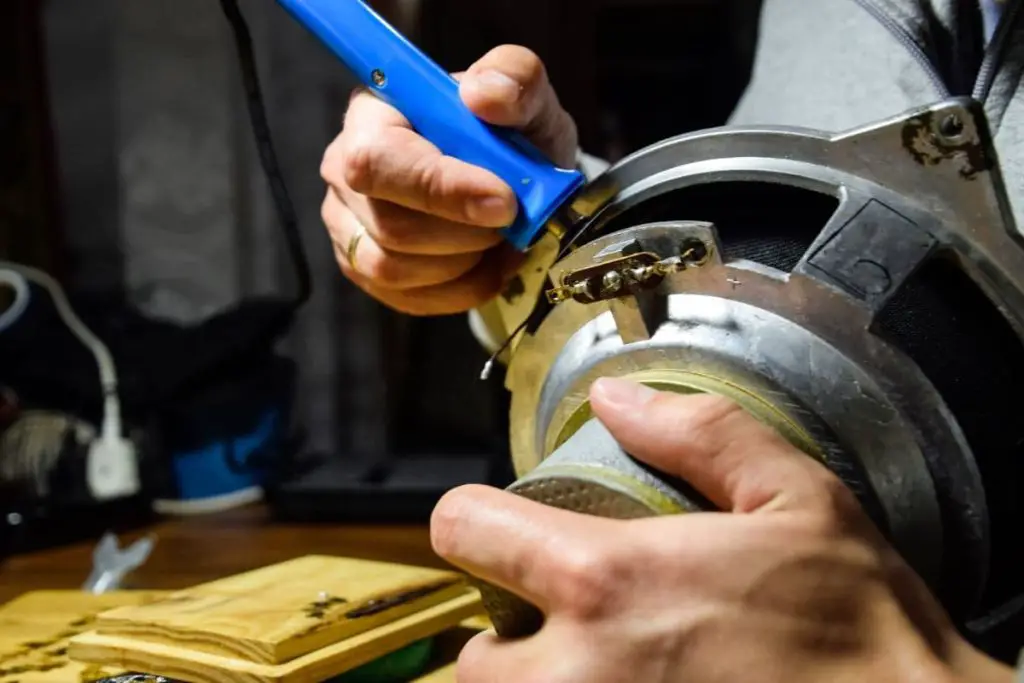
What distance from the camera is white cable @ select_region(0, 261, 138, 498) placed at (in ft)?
3.33

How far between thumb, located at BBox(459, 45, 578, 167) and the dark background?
0.77m

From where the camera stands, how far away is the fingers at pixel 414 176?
0.50m

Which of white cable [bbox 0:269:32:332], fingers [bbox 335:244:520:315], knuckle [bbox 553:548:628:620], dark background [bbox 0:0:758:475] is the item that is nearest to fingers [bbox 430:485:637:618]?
knuckle [bbox 553:548:628:620]

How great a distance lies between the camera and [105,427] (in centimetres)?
105

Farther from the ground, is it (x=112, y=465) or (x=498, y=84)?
(x=498, y=84)

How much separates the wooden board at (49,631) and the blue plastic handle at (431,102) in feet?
1.06

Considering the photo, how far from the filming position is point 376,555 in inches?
33.3

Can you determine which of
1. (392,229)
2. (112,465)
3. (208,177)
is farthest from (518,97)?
(208,177)

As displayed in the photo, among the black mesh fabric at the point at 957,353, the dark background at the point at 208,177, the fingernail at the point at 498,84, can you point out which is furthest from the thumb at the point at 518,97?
the dark background at the point at 208,177

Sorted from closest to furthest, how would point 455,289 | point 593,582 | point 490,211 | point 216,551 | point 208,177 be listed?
point 593,582
point 490,211
point 455,289
point 216,551
point 208,177

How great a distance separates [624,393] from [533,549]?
0.24ft

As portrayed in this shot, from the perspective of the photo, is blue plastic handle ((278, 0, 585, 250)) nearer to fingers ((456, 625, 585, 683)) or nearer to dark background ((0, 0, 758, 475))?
fingers ((456, 625, 585, 683))

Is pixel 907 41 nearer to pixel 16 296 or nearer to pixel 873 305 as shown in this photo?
pixel 873 305

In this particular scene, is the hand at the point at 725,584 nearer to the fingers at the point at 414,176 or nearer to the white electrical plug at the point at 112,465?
the fingers at the point at 414,176
